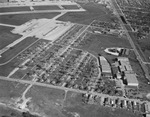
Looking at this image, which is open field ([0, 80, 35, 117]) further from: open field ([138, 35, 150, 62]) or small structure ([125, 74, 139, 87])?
open field ([138, 35, 150, 62])

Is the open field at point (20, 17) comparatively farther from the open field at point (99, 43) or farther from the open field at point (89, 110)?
the open field at point (89, 110)

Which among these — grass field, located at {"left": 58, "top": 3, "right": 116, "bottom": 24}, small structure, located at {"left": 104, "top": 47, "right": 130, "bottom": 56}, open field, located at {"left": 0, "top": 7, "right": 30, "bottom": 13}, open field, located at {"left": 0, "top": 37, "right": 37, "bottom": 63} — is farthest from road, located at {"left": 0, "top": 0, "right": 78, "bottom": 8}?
small structure, located at {"left": 104, "top": 47, "right": 130, "bottom": 56}

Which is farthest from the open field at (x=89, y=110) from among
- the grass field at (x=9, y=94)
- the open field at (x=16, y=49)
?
the open field at (x=16, y=49)

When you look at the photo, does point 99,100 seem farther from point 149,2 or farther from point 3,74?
point 149,2

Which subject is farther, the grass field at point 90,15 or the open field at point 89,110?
the grass field at point 90,15

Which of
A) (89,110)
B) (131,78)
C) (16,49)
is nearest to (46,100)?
(89,110)

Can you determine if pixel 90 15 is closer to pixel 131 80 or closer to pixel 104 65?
pixel 104 65

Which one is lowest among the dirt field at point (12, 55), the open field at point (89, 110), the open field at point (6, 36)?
the open field at point (89, 110)
